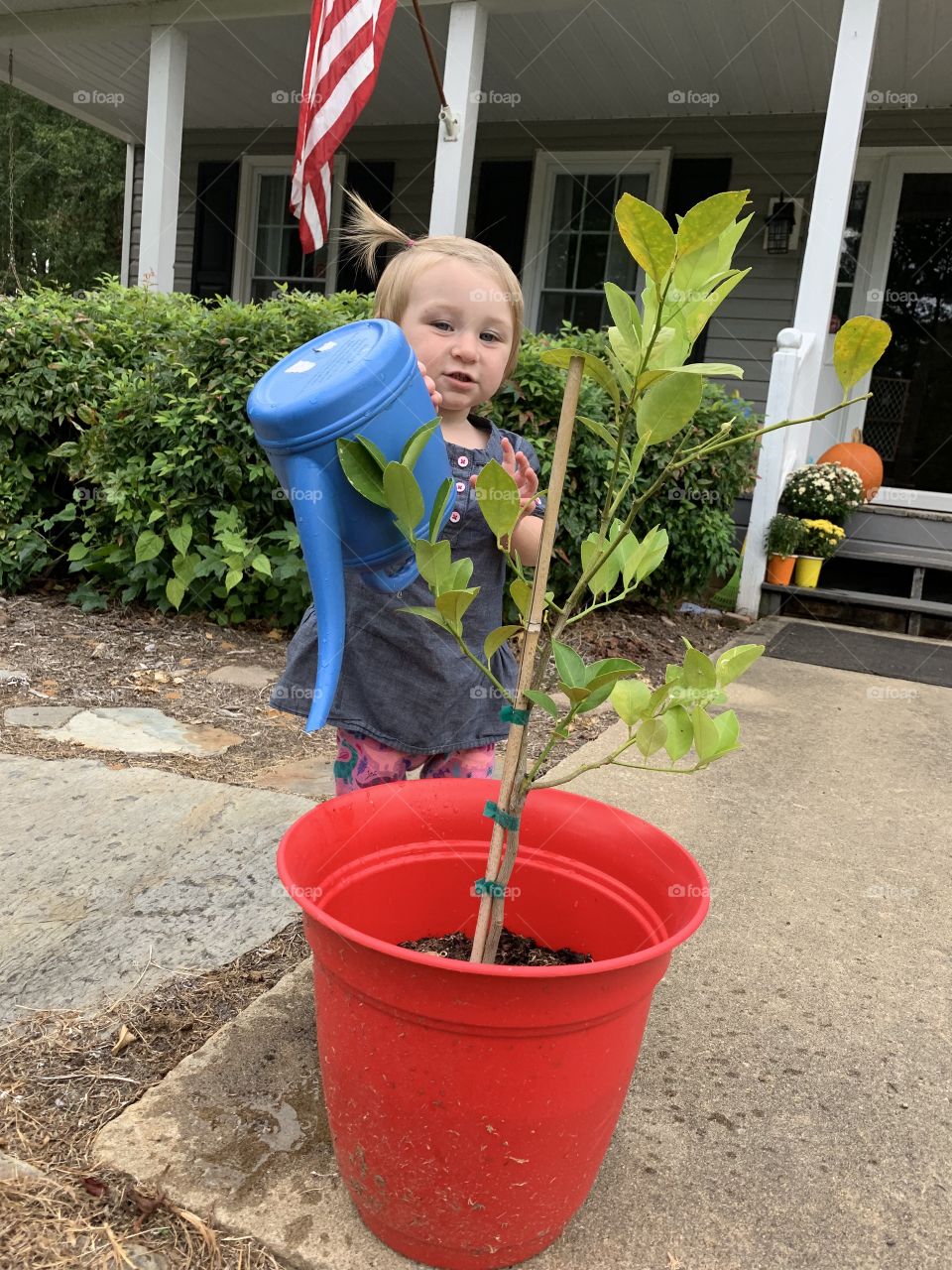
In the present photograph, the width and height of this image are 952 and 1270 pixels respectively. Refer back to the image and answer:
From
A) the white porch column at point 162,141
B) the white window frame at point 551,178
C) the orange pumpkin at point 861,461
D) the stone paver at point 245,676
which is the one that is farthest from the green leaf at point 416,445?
the white window frame at point 551,178

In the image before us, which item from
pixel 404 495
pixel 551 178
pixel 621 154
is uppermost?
pixel 621 154

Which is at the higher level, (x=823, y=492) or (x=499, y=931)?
(x=823, y=492)

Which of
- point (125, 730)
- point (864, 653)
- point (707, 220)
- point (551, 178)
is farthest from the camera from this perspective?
point (551, 178)

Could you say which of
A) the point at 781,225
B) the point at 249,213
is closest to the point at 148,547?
the point at 781,225

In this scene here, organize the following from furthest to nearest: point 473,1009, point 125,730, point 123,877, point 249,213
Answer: point 249,213 → point 125,730 → point 123,877 → point 473,1009

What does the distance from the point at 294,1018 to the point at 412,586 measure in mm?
701

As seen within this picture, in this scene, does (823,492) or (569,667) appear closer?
(569,667)

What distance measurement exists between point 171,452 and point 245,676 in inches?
37.5

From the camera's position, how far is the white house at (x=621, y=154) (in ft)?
19.1

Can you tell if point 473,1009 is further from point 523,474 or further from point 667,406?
point 523,474

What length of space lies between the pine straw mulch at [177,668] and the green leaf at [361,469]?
168 centimetres

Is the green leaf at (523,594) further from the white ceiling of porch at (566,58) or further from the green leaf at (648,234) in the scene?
the white ceiling of porch at (566,58)

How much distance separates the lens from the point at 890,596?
5574mm

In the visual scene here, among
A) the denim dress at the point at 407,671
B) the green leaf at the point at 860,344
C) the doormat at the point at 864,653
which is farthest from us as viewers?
the doormat at the point at 864,653
